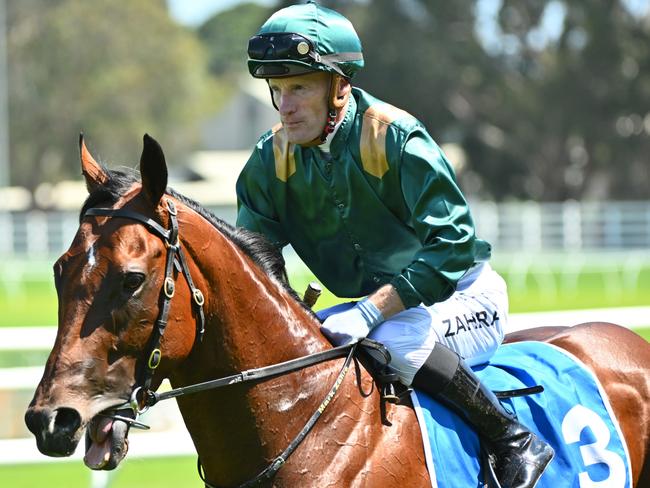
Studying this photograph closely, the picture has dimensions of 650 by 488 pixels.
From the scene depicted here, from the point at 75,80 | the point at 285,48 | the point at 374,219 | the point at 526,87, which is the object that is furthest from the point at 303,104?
the point at 75,80

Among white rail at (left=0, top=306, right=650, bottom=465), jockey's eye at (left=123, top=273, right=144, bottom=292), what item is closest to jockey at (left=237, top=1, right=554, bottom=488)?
jockey's eye at (left=123, top=273, right=144, bottom=292)

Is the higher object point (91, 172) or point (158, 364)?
point (91, 172)

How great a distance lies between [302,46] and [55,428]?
4.66ft

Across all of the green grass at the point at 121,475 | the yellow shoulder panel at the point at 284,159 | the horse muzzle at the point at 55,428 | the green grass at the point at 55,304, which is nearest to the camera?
the horse muzzle at the point at 55,428

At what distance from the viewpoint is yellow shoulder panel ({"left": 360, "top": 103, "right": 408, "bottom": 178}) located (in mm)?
3881

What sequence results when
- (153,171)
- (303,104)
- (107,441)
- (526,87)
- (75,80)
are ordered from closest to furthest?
(107,441), (153,171), (303,104), (526,87), (75,80)

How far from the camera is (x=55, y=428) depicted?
9.99 feet

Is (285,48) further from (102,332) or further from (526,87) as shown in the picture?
(526,87)

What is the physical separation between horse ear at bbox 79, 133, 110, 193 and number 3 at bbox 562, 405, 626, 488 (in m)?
1.87

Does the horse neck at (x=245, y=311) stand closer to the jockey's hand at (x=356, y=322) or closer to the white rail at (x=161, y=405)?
the jockey's hand at (x=356, y=322)

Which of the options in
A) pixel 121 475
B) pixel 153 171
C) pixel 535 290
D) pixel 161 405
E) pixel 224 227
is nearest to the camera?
pixel 153 171

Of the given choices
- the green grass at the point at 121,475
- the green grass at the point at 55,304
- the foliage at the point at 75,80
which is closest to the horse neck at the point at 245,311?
the green grass at the point at 55,304

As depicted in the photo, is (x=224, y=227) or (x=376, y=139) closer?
(x=224, y=227)

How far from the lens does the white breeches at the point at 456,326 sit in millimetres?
3775
